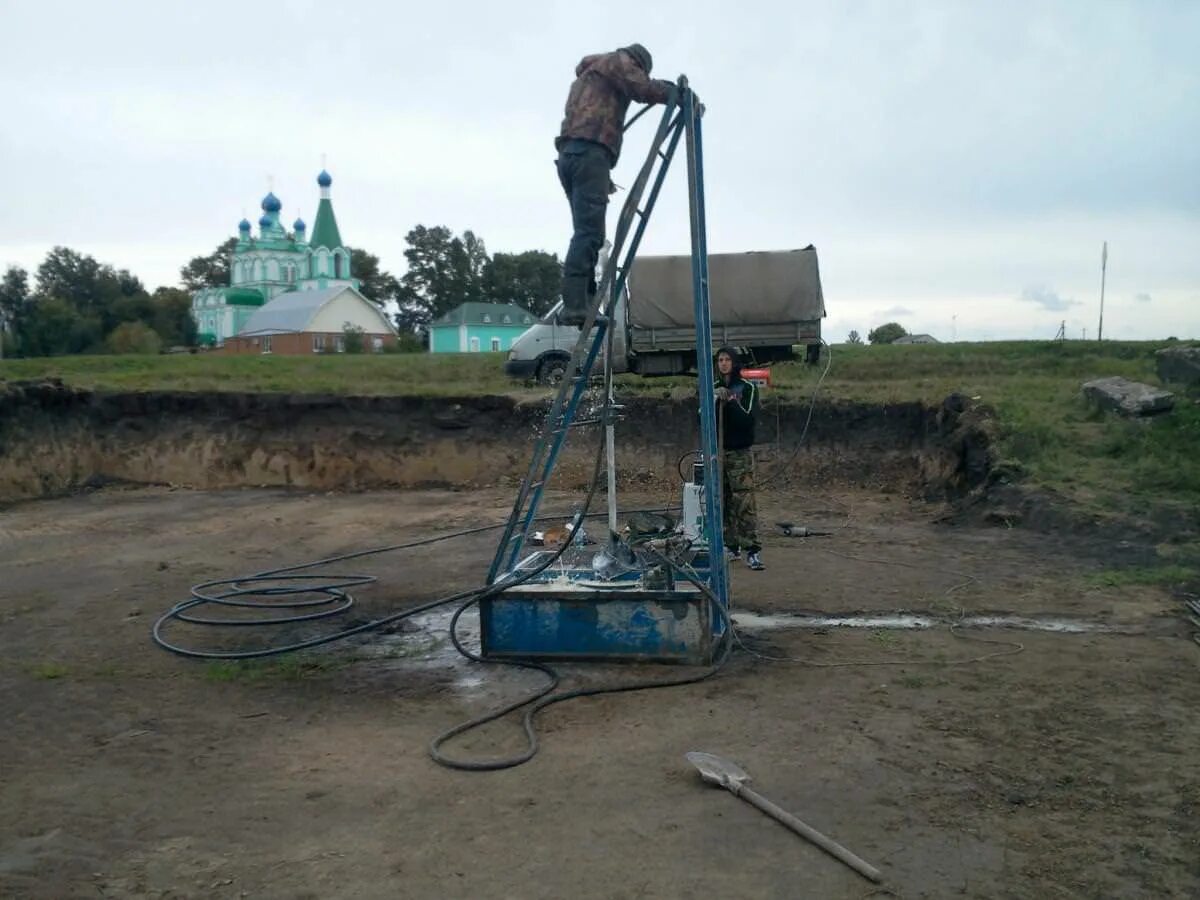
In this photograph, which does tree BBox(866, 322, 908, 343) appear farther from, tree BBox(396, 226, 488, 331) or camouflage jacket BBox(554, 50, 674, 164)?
tree BBox(396, 226, 488, 331)

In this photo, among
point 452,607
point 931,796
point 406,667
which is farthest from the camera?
point 452,607

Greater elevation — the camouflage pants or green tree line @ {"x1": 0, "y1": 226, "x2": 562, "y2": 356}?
green tree line @ {"x1": 0, "y1": 226, "x2": 562, "y2": 356}

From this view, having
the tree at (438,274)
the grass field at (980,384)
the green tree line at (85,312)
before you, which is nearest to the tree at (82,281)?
the green tree line at (85,312)

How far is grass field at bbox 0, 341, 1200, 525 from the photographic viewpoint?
11.6 m

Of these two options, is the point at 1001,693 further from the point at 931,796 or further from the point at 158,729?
the point at 158,729

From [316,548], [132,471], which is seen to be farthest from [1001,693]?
[132,471]

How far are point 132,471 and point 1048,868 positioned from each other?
54.6ft

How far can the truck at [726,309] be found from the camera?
14.5 meters

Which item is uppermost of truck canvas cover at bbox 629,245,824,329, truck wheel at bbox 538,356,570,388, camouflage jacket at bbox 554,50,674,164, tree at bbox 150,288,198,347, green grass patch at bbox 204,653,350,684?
Answer: tree at bbox 150,288,198,347

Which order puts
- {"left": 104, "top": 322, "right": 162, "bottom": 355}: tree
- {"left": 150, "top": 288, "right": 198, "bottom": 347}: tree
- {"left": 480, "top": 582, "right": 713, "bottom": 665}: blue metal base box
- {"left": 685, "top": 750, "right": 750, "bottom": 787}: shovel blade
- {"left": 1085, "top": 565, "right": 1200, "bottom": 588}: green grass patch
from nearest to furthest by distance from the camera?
{"left": 685, "top": 750, "right": 750, "bottom": 787}: shovel blade
{"left": 480, "top": 582, "right": 713, "bottom": 665}: blue metal base box
{"left": 1085, "top": 565, "right": 1200, "bottom": 588}: green grass patch
{"left": 104, "top": 322, "right": 162, "bottom": 355}: tree
{"left": 150, "top": 288, "right": 198, "bottom": 347}: tree

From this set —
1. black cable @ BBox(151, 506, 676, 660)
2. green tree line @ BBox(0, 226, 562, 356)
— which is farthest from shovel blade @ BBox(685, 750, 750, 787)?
green tree line @ BBox(0, 226, 562, 356)

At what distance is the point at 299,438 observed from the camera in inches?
689

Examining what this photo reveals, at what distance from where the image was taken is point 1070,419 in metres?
13.6

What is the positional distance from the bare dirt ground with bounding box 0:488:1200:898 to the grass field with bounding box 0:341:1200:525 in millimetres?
3478
